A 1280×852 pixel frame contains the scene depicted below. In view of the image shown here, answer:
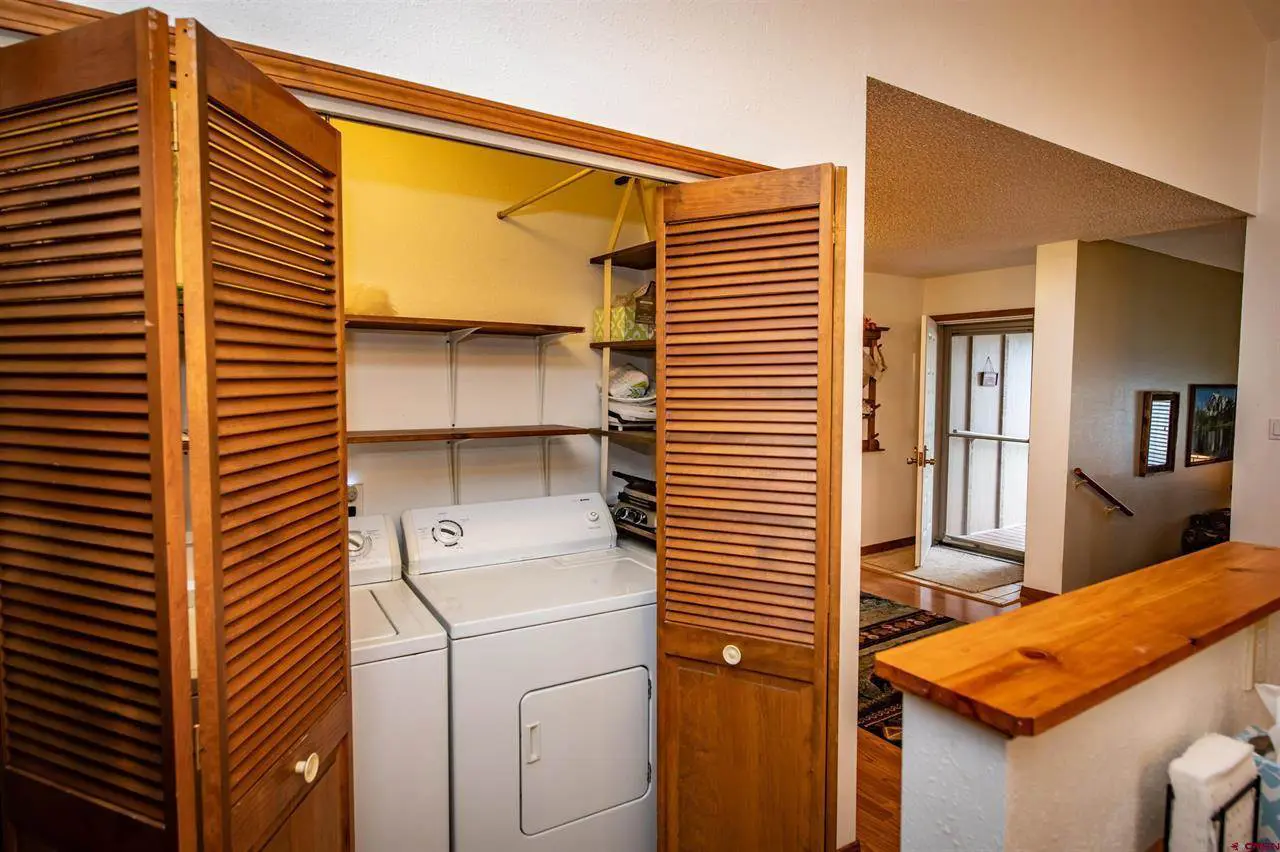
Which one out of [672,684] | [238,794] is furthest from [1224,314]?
[238,794]

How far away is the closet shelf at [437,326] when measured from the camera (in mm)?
2027

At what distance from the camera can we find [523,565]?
2.25 metres

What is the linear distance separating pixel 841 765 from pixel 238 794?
1.56 metres

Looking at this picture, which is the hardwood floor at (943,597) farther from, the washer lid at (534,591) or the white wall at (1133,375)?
the washer lid at (534,591)

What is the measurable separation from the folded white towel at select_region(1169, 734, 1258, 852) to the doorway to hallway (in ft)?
16.8

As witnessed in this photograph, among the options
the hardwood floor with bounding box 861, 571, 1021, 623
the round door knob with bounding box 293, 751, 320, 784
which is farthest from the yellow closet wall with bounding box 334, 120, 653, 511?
the hardwood floor with bounding box 861, 571, 1021, 623

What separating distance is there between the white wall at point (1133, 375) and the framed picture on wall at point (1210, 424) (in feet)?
0.22

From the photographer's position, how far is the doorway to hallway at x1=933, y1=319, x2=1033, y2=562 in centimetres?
583

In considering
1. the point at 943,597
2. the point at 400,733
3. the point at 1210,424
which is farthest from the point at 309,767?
the point at 1210,424

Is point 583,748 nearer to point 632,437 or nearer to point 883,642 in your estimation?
point 632,437

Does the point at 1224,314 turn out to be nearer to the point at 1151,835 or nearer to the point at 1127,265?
the point at 1127,265

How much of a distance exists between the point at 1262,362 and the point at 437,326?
3.89 meters

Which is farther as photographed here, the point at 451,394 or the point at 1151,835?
the point at 451,394

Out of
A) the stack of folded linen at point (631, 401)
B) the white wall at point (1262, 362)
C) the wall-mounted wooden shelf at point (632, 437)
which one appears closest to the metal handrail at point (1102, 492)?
the white wall at point (1262, 362)
